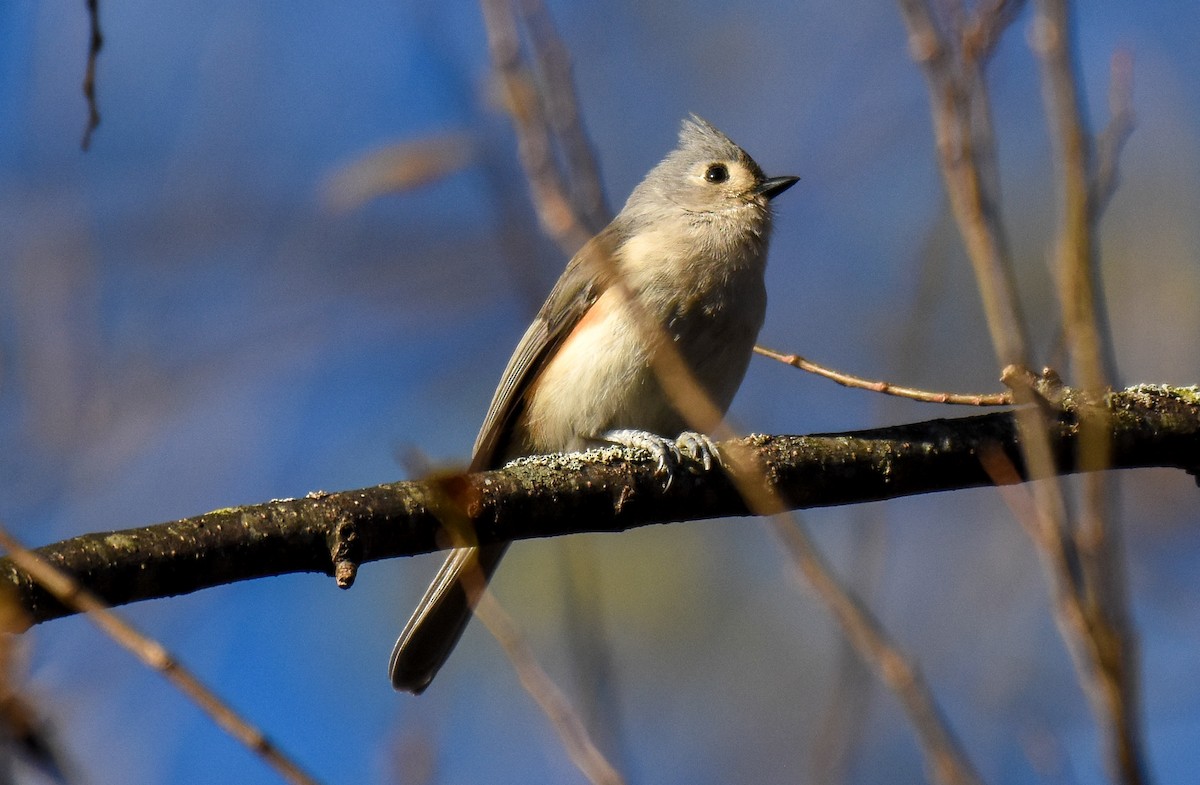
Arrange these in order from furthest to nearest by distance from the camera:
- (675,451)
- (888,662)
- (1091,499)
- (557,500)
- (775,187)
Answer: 1. (775,187)
2. (675,451)
3. (557,500)
4. (888,662)
5. (1091,499)

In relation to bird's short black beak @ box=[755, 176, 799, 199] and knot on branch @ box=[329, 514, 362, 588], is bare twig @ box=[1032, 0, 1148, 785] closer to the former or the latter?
knot on branch @ box=[329, 514, 362, 588]

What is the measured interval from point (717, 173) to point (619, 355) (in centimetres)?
139

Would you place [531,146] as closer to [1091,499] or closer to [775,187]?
[1091,499]

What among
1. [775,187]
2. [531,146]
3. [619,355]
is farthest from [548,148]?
[775,187]

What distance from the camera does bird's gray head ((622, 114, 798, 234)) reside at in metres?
4.83

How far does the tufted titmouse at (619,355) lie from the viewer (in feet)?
13.4

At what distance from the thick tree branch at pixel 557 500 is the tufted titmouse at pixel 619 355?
443 mm

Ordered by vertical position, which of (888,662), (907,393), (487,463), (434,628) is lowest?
(434,628)

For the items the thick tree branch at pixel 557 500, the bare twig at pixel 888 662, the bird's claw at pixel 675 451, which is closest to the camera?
the bare twig at pixel 888 662

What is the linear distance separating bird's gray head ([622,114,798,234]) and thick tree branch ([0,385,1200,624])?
5.50ft

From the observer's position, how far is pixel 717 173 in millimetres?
5168

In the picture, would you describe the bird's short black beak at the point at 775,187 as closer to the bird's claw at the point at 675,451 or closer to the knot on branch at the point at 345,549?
the bird's claw at the point at 675,451

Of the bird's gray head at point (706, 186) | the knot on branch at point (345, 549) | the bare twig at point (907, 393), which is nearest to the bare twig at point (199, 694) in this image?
the knot on branch at point (345, 549)

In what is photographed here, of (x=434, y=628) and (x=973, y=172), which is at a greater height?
(x=973, y=172)
